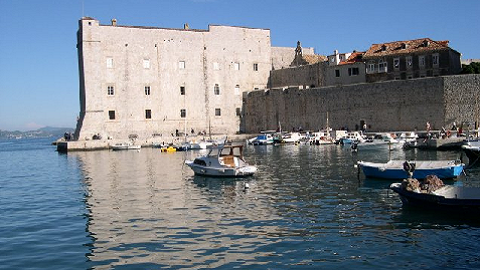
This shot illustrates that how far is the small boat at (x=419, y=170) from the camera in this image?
720 inches

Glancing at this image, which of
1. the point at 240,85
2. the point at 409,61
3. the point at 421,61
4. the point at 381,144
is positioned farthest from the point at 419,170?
the point at 240,85

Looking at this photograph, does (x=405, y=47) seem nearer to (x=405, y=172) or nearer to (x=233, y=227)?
(x=405, y=172)

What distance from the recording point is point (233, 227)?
39.5 ft

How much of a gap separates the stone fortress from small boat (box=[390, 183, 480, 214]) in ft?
91.6

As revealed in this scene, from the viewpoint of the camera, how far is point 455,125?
38.9 m

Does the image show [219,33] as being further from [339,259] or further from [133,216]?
[339,259]

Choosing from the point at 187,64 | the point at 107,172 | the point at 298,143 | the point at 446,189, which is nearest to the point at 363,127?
the point at 298,143

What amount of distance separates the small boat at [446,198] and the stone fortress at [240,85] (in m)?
27.9

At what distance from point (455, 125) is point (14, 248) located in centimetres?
3505

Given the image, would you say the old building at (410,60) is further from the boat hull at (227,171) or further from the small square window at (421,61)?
the boat hull at (227,171)

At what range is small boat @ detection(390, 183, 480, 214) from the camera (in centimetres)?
1177

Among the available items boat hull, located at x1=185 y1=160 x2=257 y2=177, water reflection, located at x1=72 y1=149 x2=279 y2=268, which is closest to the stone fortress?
boat hull, located at x1=185 y1=160 x2=257 y2=177

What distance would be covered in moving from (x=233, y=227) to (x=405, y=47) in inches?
1459

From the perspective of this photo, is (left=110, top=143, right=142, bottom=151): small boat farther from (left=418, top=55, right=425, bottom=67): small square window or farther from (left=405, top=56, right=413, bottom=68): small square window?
(left=418, top=55, right=425, bottom=67): small square window
